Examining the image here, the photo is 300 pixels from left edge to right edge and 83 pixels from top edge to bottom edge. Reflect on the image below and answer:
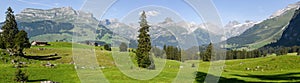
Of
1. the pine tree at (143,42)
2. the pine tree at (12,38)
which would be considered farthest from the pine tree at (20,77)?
the pine tree at (12,38)

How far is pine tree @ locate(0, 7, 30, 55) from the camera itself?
93.8 meters

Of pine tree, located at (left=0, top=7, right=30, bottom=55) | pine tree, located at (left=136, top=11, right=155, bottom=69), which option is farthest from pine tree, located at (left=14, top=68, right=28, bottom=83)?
pine tree, located at (left=0, top=7, right=30, bottom=55)

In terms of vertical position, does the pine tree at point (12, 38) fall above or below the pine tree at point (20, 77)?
above

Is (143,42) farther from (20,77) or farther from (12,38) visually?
(20,77)

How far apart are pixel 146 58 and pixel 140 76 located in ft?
116

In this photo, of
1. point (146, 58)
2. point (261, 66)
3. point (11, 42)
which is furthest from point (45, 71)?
point (261, 66)

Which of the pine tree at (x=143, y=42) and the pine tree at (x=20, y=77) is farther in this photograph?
the pine tree at (x=143, y=42)

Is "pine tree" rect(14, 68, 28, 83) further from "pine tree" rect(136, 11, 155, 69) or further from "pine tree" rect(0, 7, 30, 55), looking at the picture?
"pine tree" rect(0, 7, 30, 55)

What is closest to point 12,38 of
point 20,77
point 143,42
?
point 143,42

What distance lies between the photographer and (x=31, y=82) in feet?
145

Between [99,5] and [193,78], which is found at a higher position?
[99,5]

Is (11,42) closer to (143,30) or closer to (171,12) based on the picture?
(143,30)

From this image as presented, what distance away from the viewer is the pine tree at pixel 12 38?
93750mm

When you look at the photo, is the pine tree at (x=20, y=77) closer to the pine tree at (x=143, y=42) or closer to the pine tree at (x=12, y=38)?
the pine tree at (x=143, y=42)
